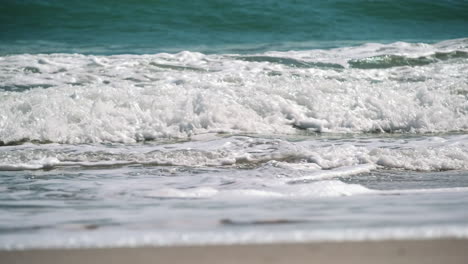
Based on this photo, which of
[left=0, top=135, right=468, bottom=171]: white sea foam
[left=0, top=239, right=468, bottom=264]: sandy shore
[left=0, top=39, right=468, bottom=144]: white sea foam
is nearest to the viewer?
[left=0, top=239, right=468, bottom=264]: sandy shore

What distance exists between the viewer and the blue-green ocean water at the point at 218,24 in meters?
12.0

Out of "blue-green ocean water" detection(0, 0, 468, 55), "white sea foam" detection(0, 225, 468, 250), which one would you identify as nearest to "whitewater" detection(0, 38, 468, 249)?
"white sea foam" detection(0, 225, 468, 250)

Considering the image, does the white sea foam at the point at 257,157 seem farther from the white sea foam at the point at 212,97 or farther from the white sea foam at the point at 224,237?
the white sea foam at the point at 224,237

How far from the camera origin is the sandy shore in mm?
1446

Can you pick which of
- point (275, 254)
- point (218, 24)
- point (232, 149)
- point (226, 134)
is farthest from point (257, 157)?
point (218, 24)

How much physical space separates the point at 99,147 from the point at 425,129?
3230 millimetres

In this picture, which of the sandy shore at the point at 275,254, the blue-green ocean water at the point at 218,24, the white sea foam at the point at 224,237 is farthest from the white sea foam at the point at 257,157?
the blue-green ocean water at the point at 218,24

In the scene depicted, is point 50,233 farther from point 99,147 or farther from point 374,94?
point 374,94

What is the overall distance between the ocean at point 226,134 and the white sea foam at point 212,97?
21 mm

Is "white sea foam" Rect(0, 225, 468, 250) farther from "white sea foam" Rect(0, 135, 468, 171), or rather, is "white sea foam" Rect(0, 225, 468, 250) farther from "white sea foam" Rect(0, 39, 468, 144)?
"white sea foam" Rect(0, 39, 468, 144)

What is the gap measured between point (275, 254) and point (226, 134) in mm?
4008

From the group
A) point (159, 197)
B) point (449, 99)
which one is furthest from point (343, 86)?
point (159, 197)

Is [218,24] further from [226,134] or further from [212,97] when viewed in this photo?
[226,134]

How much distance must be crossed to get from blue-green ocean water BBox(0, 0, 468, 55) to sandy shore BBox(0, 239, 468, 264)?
9629 millimetres
